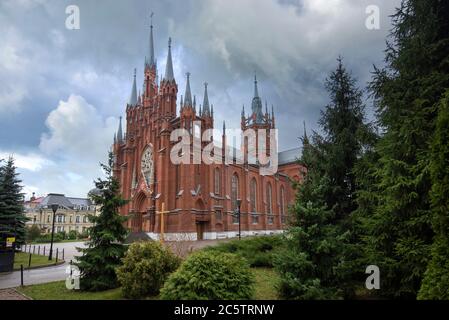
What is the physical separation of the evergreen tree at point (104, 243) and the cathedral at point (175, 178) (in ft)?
59.0

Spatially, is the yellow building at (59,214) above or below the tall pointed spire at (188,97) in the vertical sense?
below

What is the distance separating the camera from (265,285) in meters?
9.45

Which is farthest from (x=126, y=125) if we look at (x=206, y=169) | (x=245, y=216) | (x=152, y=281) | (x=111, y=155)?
(x=152, y=281)

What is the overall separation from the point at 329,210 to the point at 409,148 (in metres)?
2.75

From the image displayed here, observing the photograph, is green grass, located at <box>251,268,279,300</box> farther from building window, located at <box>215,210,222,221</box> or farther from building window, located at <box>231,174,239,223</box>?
building window, located at <box>231,174,239,223</box>

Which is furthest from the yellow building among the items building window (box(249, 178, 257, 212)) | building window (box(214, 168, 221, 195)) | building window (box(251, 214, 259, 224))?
building window (box(214, 168, 221, 195))

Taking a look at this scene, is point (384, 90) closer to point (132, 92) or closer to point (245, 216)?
point (245, 216)

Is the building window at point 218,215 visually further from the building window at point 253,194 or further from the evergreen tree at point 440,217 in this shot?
the evergreen tree at point 440,217

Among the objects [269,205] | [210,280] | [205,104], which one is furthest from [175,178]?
[210,280]

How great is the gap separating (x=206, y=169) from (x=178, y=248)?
2618 cm

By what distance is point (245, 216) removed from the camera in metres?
44.7

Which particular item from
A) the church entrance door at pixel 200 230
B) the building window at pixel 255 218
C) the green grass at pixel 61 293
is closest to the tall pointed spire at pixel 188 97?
the church entrance door at pixel 200 230

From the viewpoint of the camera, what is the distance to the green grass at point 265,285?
7.96 meters

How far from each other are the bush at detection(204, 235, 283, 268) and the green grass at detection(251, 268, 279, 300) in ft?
1.32
